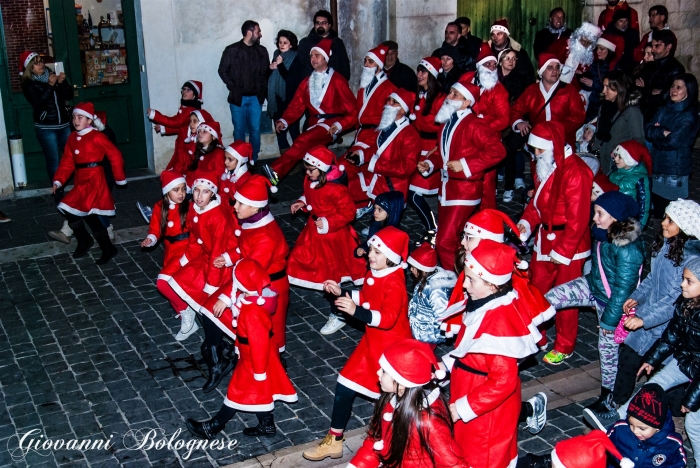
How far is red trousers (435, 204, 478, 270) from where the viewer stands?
31.9 feet

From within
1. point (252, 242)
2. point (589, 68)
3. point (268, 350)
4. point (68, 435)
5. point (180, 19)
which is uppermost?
point (180, 19)

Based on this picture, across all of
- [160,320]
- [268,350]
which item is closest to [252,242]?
[268,350]

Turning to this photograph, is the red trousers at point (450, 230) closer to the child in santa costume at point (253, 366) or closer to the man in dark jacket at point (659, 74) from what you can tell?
the child in santa costume at point (253, 366)

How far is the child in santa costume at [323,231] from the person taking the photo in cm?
900

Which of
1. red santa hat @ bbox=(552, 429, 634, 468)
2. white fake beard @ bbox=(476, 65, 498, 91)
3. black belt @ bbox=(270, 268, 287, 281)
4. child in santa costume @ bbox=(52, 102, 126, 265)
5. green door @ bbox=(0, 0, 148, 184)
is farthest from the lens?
green door @ bbox=(0, 0, 148, 184)

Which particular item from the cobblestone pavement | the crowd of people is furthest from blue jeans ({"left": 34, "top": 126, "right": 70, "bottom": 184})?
the cobblestone pavement

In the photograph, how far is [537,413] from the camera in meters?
6.92

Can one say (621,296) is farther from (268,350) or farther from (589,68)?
(589,68)

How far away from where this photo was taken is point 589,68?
12.9 metres

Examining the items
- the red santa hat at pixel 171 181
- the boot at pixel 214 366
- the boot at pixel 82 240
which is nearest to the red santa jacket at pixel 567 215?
the boot at pixel 214 366

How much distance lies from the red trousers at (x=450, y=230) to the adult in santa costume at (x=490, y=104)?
2.14 feet

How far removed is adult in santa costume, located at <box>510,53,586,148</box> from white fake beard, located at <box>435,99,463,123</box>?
6.18ft

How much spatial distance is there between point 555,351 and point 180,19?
836 cm

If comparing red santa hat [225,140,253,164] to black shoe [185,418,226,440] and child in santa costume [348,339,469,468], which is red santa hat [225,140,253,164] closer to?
black shoe [185,418,226,440]
